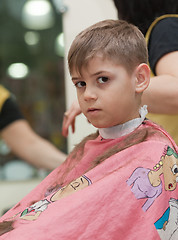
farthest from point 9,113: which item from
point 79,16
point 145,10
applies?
point 145,10

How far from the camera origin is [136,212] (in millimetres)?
799

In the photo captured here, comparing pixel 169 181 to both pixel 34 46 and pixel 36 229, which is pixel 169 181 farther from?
pixel 34 46

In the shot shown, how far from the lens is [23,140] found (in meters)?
2.47

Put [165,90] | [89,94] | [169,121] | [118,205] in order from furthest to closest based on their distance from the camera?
1. [169,121]
2. [165,90]
3. [89,94]
4. [118,205]

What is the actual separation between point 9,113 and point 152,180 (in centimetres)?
179

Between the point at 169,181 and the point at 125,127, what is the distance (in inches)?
8.9

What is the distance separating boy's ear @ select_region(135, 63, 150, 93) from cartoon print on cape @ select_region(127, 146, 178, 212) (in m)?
0.21

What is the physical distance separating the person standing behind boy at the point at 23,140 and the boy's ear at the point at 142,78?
1561 mm

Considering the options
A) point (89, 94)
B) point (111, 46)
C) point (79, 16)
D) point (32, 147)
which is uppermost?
point (79, 16)

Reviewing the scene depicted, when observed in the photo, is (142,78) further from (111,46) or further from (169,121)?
(169,121)

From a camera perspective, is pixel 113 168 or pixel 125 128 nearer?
pixel 113 168

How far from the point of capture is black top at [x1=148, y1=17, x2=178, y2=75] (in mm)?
1093

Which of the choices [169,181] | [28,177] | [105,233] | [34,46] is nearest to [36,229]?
[105,233]

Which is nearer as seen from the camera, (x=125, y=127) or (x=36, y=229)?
(x=36, y=229)
